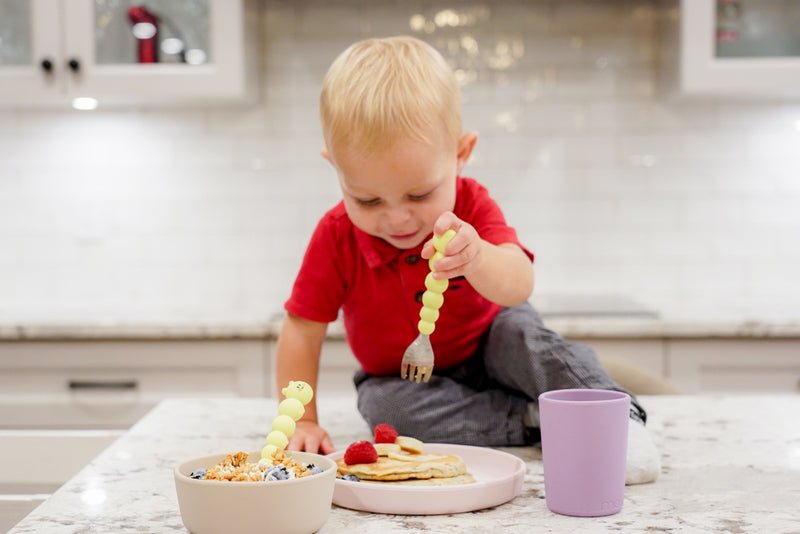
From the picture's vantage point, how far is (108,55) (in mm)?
2734

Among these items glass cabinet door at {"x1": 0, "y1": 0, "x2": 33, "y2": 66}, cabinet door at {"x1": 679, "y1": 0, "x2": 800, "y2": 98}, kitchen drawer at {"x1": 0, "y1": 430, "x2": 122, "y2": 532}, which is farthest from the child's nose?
glass cabinet door at {"x1": 0, "y1": 0, "x2": 33, "y2": 66}

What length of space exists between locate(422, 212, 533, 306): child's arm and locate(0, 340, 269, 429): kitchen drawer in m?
1.34

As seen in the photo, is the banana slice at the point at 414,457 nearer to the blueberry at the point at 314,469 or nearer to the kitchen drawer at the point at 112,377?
the blueberry at the point at 314,469

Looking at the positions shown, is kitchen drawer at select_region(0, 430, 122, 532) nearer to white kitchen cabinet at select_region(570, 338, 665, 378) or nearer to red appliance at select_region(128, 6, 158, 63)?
white kitchen cabinet at select_region(570, 338, 665, 378)

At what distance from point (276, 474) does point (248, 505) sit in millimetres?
39

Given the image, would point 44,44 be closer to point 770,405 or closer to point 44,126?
point 44,126

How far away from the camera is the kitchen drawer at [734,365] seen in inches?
95.6

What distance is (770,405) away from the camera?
4.74ft

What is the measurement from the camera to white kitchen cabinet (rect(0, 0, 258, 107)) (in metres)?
2.69

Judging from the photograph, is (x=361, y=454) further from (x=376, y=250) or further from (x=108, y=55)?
(x=108, y=55)

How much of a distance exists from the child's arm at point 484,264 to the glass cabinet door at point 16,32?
207cm

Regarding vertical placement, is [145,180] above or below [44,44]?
below

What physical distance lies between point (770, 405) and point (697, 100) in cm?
176

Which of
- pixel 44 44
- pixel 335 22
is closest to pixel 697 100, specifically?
pixel 335 22
